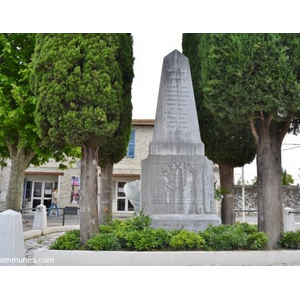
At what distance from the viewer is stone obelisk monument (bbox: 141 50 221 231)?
744 cm

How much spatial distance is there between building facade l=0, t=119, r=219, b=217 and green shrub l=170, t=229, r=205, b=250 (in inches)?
625

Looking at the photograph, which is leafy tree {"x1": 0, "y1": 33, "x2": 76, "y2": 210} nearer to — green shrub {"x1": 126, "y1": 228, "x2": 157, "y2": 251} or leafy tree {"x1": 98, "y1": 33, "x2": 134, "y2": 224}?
leafy tree {"x1": 98, "y1": 33, "x2": 134, "y2": 224}

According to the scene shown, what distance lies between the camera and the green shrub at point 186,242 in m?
6.08

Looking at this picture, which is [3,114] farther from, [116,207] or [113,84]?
[116,207]

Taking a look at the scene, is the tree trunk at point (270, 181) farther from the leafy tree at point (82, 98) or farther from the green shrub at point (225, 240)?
the leafy tree at point (82, 98)

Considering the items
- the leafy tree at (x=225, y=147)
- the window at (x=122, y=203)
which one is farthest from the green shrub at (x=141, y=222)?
the window at (x=122, y=203)

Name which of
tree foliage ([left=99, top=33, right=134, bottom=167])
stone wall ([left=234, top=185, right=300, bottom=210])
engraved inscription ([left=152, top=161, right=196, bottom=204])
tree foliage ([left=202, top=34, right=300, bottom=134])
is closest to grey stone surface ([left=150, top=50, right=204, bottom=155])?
engraved inscription ([left=152, top=161, right=196, bottom=204])

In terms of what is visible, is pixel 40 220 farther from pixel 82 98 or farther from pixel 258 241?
pixel 258 241

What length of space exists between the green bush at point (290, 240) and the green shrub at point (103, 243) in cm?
349

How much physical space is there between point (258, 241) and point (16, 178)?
9.37 m

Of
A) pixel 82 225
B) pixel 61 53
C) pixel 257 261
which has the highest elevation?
pixel 61 53

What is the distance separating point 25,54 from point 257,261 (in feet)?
35.2

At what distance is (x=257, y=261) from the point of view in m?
5.91

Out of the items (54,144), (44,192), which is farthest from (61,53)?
(44,192)
